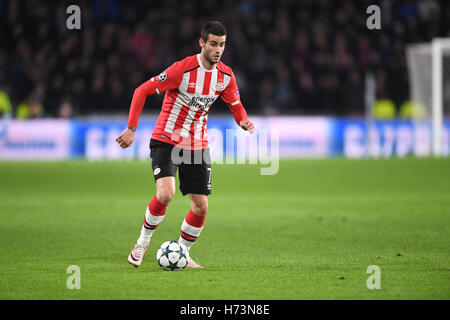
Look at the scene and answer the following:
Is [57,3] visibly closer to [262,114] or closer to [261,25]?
[261,25]

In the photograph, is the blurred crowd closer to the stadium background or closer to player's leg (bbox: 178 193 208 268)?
the stadium background

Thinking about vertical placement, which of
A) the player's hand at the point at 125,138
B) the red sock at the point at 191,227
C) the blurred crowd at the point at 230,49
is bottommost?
the red sock at the point at 191,227

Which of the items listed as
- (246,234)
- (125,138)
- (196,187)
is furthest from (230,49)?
(125,138)

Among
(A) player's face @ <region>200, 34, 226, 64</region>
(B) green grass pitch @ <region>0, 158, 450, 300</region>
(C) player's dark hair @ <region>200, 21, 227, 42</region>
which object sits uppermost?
(C) player's dark hair @ <region>200, 21, 227, 42</region>

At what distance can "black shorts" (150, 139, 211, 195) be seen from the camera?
687 cm

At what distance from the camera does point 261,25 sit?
26875 millimetres

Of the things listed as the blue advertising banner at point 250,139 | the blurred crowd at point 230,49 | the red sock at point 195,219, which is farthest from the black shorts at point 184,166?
the blurred crowd at point 230,49

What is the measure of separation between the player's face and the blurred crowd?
15773 mm

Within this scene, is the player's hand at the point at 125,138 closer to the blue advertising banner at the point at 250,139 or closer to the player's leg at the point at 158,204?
the player's leg at the point at 158,204

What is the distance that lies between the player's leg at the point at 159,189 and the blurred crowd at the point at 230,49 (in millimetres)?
15539

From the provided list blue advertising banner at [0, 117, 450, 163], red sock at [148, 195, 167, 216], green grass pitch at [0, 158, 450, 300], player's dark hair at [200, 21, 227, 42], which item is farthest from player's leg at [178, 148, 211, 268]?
blue advertising banner at [0, 117, 450, 163]

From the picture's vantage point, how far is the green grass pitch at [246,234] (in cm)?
588

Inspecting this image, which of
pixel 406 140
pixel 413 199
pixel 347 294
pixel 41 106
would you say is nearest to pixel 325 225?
pixel 413 199

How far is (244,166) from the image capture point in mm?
20188
